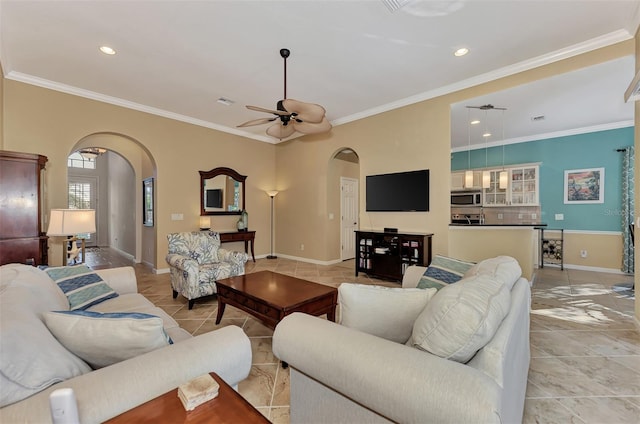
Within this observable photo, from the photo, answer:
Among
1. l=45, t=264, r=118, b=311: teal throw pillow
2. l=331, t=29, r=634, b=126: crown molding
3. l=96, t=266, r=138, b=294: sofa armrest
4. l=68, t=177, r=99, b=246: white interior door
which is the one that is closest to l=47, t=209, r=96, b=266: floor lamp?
l=96, t=266, r=138, b=294: sofa armrest

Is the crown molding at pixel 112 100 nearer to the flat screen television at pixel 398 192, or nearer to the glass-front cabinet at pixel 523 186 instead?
the flat screen television at pixel 398 192

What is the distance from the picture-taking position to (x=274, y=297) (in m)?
2.37

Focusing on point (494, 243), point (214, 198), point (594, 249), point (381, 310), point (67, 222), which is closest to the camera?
point (381, 310)

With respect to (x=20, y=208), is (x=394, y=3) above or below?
above

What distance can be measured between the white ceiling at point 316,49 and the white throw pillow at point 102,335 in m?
2.67

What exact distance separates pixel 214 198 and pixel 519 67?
5510 millimetres

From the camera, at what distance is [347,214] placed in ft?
21.8

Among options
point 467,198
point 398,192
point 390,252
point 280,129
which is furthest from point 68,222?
point 467,198

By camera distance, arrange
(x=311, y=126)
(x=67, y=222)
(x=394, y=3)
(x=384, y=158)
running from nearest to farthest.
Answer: (x=394, y=3), (x=67, y=222), (x=311, y=126), (x=384, y=158)

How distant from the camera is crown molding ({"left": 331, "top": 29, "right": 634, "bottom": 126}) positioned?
9.53 feet

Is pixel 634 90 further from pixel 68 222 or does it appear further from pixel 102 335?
pixel 68 222

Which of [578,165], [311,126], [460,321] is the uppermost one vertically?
[311,126]

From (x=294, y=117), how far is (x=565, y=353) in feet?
10.9

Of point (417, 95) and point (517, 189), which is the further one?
point (517, 189)
